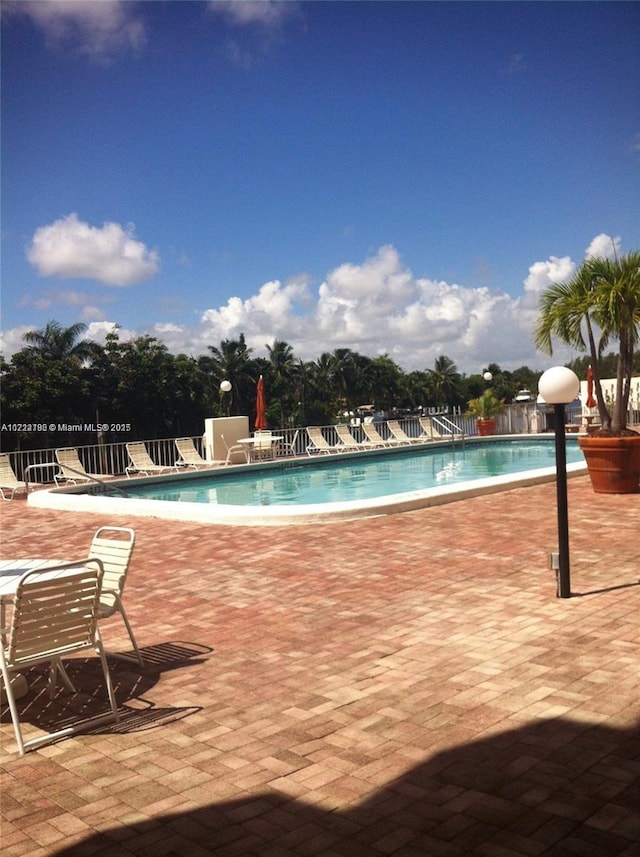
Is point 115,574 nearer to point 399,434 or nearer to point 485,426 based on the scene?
point 399,434

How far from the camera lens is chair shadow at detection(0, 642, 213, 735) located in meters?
3.89

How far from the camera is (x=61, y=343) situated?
4450 cm

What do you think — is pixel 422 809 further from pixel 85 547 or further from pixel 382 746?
pixel 85 547

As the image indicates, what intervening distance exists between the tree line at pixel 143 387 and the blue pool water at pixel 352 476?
62.1 ft

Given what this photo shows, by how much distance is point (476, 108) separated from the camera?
16422mm

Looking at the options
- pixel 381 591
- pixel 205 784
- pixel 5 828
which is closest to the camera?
pixel 5 828

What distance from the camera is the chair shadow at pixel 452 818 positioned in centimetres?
262

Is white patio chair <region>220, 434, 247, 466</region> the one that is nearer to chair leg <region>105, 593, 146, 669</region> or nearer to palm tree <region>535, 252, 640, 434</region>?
palm tree <region>535, 252, 640, 434</region>

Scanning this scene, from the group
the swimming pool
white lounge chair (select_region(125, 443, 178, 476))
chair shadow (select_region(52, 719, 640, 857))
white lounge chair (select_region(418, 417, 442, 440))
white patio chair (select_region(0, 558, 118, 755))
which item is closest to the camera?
chair shadow (select_region(52, 719, 640, 857))

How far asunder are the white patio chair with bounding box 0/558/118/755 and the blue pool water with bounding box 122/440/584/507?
8.55 metres

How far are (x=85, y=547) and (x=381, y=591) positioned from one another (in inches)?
159

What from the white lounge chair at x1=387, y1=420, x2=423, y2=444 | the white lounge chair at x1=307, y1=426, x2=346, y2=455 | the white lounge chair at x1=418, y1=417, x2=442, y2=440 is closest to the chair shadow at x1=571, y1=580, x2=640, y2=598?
the white lounge chair at x1=307, y1=426, x2=346, y2=455

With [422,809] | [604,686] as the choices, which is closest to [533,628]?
[604,686]

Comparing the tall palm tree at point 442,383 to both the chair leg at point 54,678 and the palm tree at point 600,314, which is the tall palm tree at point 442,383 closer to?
the palm tree at point 600,314
